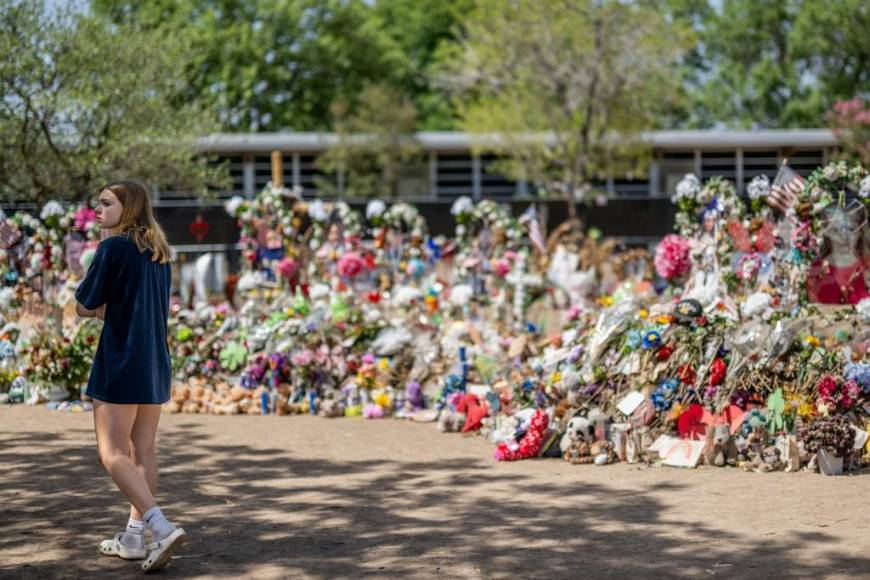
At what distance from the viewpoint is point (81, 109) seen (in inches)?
592

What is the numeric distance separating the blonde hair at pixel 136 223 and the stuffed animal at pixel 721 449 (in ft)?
13.4

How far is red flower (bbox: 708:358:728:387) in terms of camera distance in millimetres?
8156

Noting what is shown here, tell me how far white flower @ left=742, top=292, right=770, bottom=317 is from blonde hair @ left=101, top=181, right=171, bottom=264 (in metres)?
5.31

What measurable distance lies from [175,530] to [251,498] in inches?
71.4

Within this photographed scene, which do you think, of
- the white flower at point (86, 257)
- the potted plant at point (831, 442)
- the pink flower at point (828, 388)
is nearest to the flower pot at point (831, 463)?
the potted plant at point (831, 442)

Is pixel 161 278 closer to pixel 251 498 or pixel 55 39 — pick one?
pixel 251 498

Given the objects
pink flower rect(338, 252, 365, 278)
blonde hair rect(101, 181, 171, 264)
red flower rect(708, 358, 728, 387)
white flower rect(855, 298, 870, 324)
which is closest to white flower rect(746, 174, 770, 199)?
white flower rect(855, 298, 870, 324)

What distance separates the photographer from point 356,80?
44.4 metres

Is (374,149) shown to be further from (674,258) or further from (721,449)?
(721,449)

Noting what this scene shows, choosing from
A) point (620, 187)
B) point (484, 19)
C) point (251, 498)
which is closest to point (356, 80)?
point (620, 187)

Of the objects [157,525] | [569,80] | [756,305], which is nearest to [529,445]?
[756,305]

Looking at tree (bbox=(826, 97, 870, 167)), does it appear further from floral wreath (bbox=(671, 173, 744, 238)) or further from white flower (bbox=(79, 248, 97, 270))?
white flower (bbox=(79, 248, 97, 270))

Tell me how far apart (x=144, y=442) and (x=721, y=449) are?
3982mm

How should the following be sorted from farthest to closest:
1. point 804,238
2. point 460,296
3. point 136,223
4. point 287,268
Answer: point 287,268 < point 460,296 < point 804,238 < point 136,223
